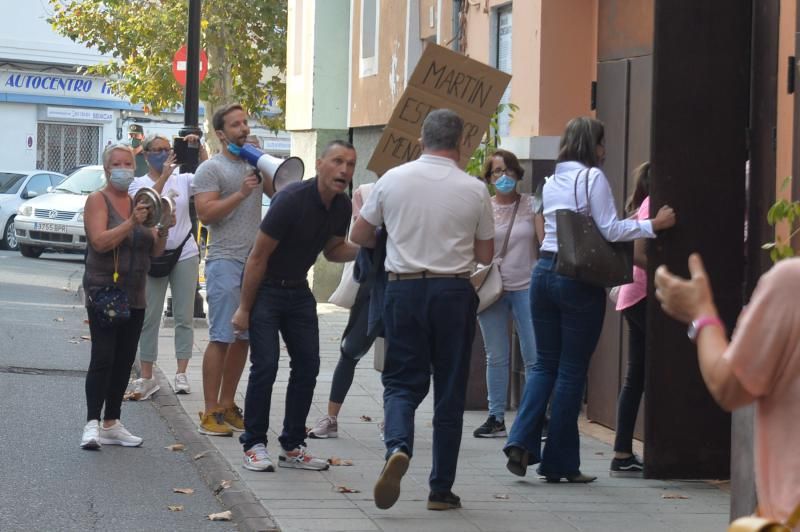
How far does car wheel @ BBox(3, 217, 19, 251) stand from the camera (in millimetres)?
30953

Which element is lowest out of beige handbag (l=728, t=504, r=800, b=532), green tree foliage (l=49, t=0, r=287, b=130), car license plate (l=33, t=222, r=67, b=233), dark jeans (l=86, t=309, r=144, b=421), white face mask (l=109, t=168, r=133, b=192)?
dark jeans (l=86, t=309, r=144, b=421)

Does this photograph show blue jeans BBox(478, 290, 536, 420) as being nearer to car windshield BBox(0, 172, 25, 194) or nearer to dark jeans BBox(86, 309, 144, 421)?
dark jeans BBox(86, 309, 144, 421)

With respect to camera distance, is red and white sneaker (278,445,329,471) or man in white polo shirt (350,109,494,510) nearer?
man in white polo shirt (350,109,494,510)

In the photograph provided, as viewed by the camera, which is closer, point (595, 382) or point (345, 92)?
point (595, 382)

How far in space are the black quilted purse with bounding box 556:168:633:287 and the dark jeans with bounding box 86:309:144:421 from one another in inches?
107

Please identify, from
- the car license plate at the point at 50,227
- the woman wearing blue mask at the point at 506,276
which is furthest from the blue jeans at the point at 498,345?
the car license plate at the point at 50,227

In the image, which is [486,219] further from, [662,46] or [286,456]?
[286,456]

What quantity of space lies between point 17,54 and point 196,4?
33.9m

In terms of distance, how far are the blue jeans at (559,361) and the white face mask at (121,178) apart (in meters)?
2.55

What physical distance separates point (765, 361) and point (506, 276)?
20.9 ft

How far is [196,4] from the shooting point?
1683 cm

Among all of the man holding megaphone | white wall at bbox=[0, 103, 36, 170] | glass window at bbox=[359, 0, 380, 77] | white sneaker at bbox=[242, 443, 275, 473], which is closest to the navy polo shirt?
the man holding megaphone

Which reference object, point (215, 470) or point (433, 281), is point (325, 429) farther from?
point (433, 281)

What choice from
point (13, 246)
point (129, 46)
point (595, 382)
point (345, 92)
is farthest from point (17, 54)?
point (595, 382)
